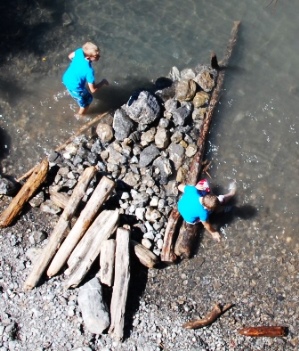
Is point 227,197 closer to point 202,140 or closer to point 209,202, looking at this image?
point 202,140

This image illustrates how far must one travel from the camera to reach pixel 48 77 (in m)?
13.5

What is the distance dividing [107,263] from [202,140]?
3.81 m

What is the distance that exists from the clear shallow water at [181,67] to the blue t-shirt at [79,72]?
1.69 metres

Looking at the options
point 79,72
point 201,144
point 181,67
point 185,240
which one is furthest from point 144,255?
point 181,67

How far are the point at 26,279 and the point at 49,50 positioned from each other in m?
5.93

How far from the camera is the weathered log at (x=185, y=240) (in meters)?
11.7

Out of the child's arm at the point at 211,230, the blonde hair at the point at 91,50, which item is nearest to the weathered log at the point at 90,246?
the child's arm at the point at 211,230

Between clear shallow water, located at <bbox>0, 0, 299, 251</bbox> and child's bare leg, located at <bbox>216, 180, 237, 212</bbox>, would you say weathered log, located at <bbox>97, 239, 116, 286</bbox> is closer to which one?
child's bare leg, located at <bbox>216, 180, 237, 212</bbox>

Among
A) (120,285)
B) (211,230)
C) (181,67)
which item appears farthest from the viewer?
(181,67)

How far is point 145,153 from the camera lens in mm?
12648

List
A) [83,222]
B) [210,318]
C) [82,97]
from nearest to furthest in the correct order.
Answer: [83,222], [210,318], [82,97]

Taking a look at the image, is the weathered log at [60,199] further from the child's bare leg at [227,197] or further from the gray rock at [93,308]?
the child's bare leg at [227,197]

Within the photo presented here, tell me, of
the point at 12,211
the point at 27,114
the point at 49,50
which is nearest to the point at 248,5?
the point at 49,50

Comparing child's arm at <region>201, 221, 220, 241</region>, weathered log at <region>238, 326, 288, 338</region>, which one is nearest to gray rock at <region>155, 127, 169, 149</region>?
child's arm at <region>201, 221, 220, 241</region>
